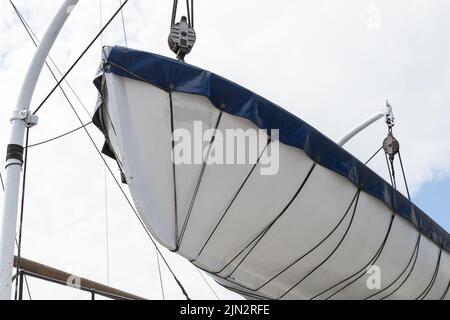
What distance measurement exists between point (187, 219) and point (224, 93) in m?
1.21

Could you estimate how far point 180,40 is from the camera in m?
5.35

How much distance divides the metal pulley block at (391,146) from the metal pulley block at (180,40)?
5.30 meters

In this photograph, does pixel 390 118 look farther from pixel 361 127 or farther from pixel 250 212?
pixel 250 212

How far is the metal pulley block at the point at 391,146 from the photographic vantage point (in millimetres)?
9656

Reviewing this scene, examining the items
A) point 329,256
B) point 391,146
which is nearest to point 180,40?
point 329,256

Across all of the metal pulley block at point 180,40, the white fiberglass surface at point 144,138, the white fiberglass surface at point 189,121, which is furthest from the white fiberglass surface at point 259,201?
the metal pulley block at point 180,40

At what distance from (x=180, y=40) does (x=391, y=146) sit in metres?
5.42

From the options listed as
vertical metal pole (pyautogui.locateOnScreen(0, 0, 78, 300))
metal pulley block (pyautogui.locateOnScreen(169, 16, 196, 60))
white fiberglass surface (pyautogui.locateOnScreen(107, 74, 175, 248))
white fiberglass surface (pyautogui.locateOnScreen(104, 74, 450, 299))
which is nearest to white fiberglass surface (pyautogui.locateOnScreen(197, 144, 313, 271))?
white fiberglass surface (pyautogui.locateOnScreen(104, 74, 450, 299))

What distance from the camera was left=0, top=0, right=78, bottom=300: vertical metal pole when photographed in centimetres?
458

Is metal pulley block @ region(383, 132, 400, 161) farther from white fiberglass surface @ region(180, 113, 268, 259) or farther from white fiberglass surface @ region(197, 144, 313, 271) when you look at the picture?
white fiberglass surface @ region(180, 113, 268, 259)

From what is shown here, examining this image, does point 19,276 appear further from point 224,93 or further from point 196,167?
point 224,93

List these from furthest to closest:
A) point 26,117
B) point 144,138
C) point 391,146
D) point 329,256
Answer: point 391,146
point 329,256
point 26,117
point 144,138
